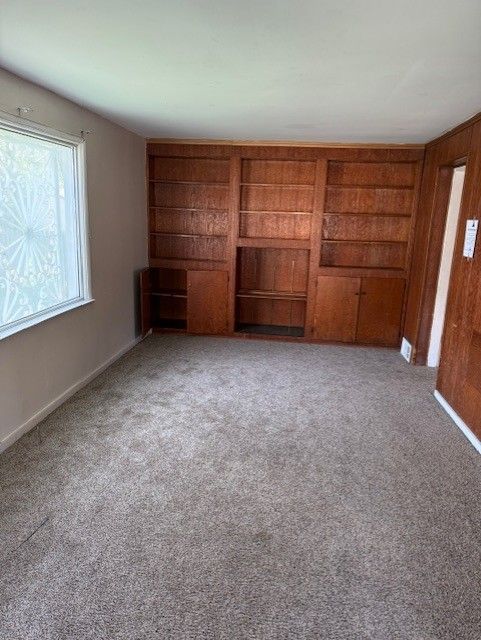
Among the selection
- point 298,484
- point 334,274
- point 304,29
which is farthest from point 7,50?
point 334,274

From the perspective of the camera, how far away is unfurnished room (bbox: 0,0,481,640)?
1.78 m

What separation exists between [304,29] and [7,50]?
5.03ft

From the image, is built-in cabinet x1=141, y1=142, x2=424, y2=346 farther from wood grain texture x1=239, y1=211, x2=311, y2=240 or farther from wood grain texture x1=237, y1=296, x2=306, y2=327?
wood grain texture x1=237, y1=296, x2=306, y2=327

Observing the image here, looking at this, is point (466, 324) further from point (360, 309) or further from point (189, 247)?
point (189, 247)

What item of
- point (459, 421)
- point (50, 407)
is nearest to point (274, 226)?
point (459, 421)

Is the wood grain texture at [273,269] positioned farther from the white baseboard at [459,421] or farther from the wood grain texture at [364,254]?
the white baseboard at [459,421]

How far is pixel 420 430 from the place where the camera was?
3172 millimetres

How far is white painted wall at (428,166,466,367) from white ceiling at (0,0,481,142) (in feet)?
2.45

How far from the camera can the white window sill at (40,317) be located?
2.78 metres

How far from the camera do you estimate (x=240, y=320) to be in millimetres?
5789

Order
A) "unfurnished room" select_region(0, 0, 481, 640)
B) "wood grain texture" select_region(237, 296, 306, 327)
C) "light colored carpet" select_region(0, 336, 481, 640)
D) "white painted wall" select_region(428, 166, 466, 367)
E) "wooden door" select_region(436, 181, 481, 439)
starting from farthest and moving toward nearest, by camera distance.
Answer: "wood grain texture" select_region(237, 296, 306, 327) < "white painted wall" select_region(428, 166, 466, 367) < "wooden door" select_region(436, 181, 481, 439) < "unfurnished room" select_region(0, 0, 481, 640) < "light colored carpet" select_region(0, 336, 481, 640)

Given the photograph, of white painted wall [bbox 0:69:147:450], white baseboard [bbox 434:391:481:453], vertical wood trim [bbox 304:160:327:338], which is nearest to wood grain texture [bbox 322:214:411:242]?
vertical wood trim [bbox 304:160:327:338]

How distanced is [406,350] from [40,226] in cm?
379

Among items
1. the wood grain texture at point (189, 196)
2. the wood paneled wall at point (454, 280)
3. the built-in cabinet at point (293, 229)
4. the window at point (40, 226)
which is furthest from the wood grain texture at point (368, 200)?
the window at point (40, 226)
